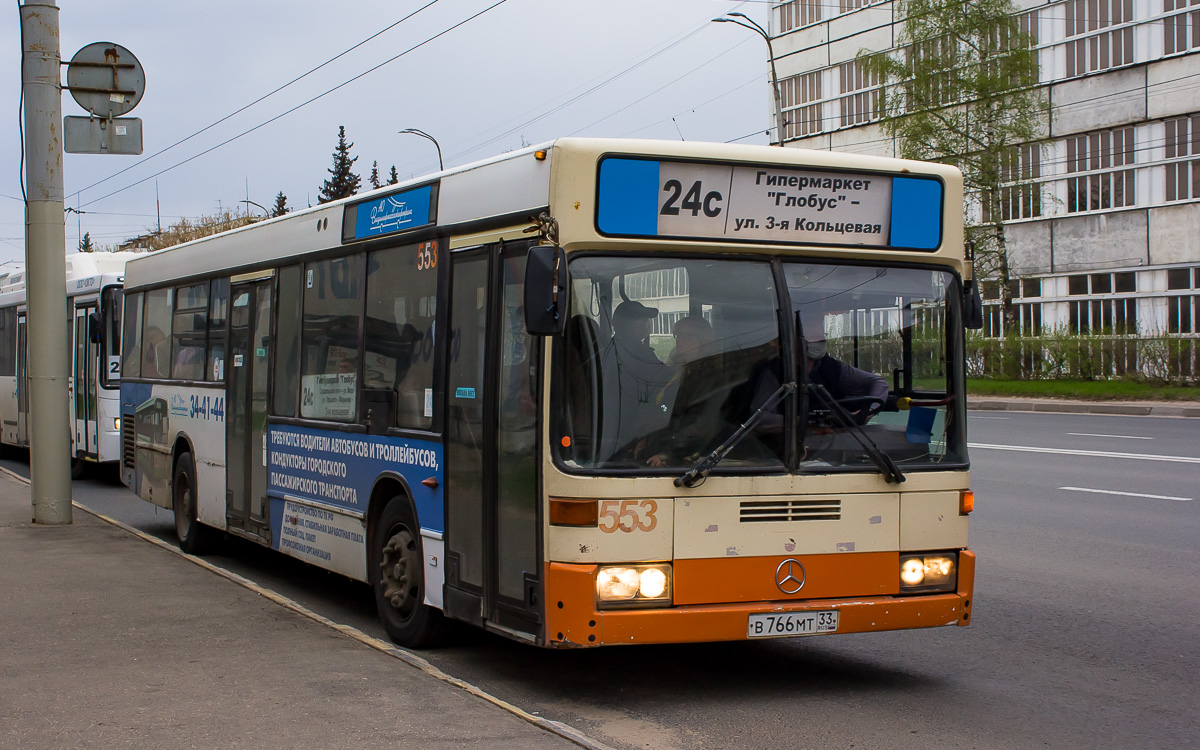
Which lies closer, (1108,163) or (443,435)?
(443,435)

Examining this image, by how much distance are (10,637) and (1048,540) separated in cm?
798

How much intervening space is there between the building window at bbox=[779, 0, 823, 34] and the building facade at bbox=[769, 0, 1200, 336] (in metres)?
11.7

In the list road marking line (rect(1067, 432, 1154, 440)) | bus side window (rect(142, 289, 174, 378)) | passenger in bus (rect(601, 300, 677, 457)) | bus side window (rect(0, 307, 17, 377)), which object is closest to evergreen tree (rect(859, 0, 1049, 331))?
road marking line (rect(1067, 432, 1154, 440))

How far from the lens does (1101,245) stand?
42.2 metres

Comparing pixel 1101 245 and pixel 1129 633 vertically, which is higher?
pixel 1101 245

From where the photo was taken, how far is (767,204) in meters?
6.35

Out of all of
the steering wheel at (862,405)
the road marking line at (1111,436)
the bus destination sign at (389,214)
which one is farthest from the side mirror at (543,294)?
the road marking line at (1111,436)

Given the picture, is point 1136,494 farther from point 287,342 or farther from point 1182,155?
point 1182,155

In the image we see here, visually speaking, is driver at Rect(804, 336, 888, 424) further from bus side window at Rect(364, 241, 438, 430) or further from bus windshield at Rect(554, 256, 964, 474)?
bus side window at Rect(364, 241, 438, 430)

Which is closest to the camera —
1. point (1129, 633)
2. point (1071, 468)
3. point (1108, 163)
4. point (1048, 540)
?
point (1129, 633)

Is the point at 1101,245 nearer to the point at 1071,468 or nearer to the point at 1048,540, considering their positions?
the point at 1071,468

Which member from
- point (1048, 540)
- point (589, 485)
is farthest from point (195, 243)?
point (1048, 540)

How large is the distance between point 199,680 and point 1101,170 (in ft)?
135

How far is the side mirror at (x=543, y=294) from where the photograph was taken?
5707 millimetres
